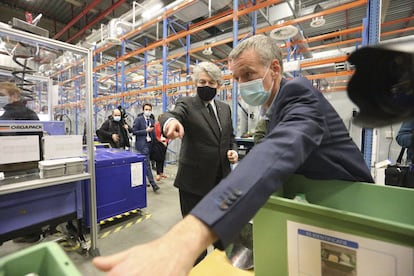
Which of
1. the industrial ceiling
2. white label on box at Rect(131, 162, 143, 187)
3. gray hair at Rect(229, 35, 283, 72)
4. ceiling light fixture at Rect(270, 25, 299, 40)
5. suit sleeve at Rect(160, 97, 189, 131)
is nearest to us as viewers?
gray hair at Rect(229, 35, 283, 72)

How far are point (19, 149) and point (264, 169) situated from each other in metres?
2.08

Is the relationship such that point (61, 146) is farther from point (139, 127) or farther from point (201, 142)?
point (139, 127)

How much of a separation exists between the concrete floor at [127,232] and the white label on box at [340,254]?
1.98 meters

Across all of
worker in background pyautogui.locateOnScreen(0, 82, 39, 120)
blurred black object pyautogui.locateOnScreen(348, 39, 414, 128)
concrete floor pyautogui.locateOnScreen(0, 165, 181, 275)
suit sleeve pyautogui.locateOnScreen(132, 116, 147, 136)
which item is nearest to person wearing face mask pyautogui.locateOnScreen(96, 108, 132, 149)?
suit sleeve pyautogui.locateOnScreen(132, 116, 147, 136)

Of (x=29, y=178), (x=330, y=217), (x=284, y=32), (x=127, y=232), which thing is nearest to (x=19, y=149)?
(x=29, y=178)

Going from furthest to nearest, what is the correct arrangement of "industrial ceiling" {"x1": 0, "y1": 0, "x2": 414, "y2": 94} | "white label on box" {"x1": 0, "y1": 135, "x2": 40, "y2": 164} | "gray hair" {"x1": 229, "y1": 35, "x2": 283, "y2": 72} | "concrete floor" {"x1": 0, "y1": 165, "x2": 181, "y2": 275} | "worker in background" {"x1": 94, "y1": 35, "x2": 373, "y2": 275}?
"industrial ceiling" {"x1": 0, "y1": 0, "x2": 414, "y2": 94}
"concrete floor" {"x1": 0, "y1": 165, "x2": 181, "y2": 275}
"white label on box" {"x1": 0, "y1": 135, "x2": 40, "y2": 164}
"gray hair" {"x1": 229, "y1": 35, "x2": 283, "y2": 72}
"worker in background" {"x1": 94, "y1": 35, "x2": 373, "y2": 275}

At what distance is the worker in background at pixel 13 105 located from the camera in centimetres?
241

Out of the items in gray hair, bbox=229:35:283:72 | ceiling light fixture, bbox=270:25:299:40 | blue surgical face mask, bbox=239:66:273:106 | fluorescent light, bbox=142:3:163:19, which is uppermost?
fluorescent light, bbox=142:3:163:19

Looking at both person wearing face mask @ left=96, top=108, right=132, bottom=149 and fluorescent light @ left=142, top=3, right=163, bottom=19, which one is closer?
person wearing face mask @ left=96, top=108, right=132, bottom=149

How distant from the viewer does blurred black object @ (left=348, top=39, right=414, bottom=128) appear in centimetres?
32

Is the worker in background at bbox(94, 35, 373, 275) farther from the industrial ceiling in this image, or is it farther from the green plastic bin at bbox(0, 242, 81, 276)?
the industrial ceiling

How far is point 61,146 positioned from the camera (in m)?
1.91

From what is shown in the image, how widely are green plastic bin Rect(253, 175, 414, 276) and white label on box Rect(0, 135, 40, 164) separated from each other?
198 centimetres

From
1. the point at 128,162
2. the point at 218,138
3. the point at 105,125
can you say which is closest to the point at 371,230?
the point at 218,138
